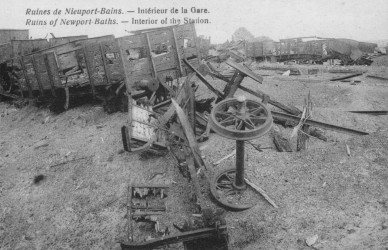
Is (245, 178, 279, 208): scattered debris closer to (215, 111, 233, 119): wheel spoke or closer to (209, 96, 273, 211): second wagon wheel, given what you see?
(209, 96, 273, 211): second wagon wheel

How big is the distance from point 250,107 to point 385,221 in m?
2.38

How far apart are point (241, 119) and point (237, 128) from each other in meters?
0.15

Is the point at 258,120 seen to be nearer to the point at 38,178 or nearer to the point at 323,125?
the point at 323,125

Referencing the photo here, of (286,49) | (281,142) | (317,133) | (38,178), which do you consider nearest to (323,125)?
(317,133)

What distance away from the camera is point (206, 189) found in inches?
185

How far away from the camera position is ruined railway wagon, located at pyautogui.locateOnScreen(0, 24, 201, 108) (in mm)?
7340

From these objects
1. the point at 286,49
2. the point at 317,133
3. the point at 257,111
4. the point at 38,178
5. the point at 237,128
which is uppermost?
the point at 257,111

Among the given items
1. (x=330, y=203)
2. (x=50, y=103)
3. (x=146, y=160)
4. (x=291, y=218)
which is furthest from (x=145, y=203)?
(x=50, y=103)

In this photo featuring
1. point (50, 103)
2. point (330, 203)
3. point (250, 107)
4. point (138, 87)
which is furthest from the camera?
point (50, 103)

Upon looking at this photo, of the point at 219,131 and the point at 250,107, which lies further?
the point at 250,107

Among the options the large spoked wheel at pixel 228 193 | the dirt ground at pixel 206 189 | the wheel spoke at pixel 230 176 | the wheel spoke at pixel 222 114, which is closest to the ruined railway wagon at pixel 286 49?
the dirt ground at pixel 206 189

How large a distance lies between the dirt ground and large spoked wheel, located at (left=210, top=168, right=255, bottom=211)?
128mm

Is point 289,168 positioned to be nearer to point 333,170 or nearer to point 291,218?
point 333,170

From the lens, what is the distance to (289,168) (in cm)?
493
